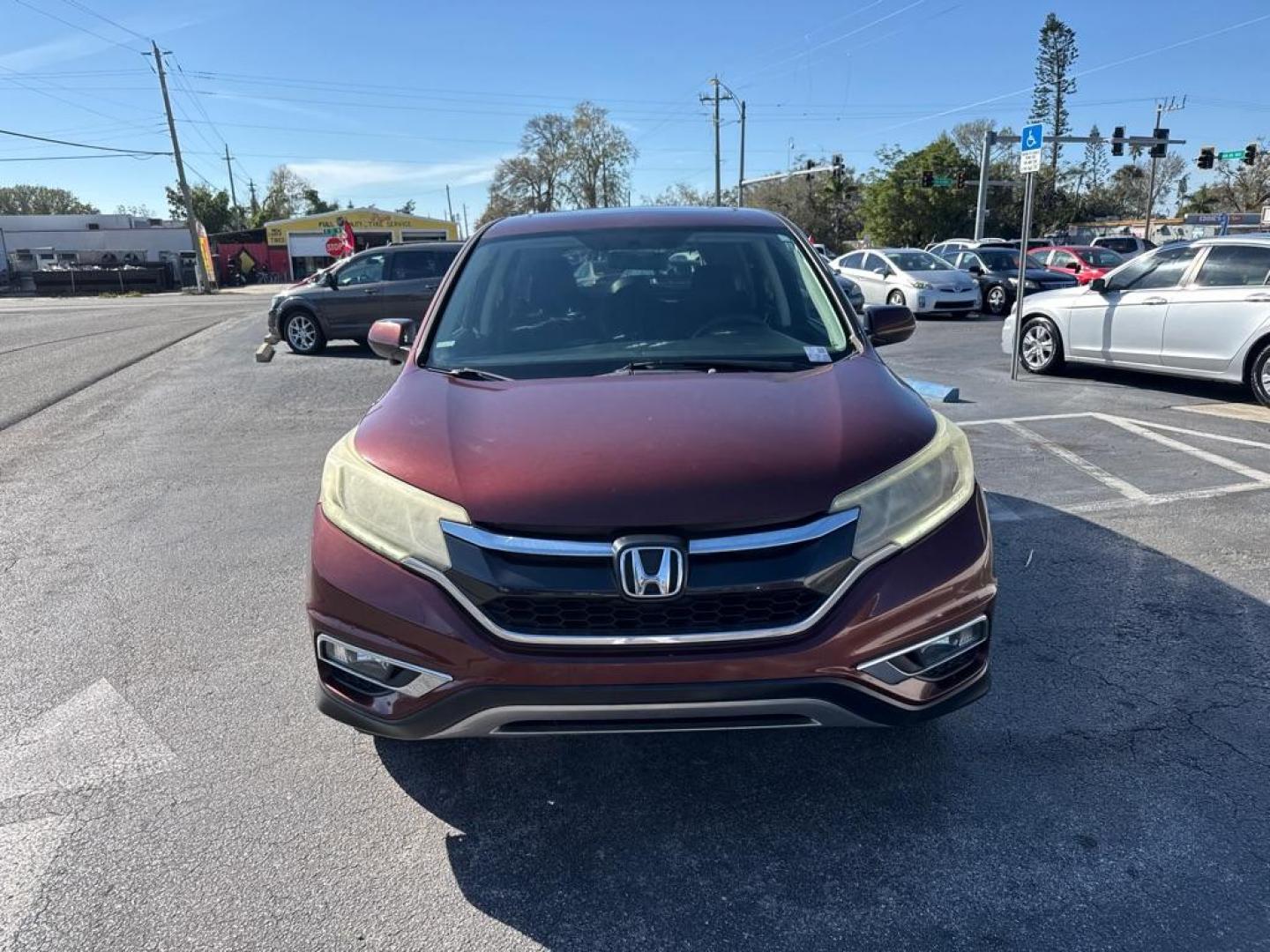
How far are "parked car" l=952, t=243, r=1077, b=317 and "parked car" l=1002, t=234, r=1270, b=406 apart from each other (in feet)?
29.0

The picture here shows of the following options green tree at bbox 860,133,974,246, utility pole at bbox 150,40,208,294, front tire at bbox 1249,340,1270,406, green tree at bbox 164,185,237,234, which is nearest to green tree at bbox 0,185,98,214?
green tree at bbox 164,185,237,234

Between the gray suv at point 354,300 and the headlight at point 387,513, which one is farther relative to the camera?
the gray suv at point 354,300

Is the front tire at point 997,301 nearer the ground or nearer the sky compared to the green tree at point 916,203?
nearer the ground

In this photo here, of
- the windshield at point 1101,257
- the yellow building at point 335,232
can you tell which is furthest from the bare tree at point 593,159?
the windshield at point 1101,257

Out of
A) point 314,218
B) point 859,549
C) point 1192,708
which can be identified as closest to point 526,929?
point 859,549

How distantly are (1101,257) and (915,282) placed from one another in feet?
24.1

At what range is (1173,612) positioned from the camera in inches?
156

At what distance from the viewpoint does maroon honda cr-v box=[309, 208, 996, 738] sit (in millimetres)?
2234

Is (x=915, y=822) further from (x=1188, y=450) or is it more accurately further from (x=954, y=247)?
Answer: (x=954, y=247)

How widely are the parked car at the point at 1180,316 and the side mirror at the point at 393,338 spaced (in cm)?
808

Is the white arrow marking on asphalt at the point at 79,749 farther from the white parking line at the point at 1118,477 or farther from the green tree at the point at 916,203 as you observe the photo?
the green tree at the point at 916,203

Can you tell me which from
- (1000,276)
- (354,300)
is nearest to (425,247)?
(354,300)

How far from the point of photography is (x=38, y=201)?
360 feet

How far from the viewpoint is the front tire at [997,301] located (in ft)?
63.2
